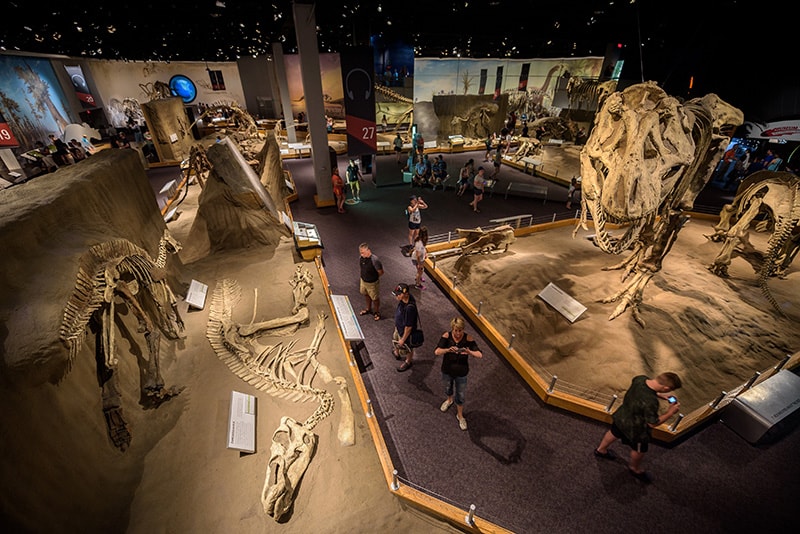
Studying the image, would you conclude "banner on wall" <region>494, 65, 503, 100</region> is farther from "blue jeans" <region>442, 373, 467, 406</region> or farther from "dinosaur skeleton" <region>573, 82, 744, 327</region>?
"blue jeans" <region>442, 373, 467, 406</region>

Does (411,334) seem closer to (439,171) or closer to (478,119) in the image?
(439,171)

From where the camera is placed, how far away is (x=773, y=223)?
6145mm

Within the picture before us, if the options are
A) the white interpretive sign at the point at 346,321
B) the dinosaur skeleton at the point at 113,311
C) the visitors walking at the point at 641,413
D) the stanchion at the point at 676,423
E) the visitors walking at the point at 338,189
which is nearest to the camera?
the dinosaur skeleton at the point at 113,311

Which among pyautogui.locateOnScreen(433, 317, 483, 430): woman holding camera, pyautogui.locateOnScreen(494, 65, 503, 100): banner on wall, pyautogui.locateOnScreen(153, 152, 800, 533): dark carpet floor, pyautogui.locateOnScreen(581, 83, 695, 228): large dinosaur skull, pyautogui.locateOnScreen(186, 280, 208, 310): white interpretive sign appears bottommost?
pyautogui.locateOnScreen(153, 152, 800, 533): dark carpet floor

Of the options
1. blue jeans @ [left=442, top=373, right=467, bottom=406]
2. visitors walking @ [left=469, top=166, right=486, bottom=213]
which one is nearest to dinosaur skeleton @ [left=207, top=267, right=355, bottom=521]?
blue jeans @ [left=442, top=373, right=467, bottom=406]

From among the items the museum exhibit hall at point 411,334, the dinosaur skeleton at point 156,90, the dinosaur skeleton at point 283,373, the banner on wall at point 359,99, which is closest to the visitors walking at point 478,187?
A: the museum exhibit hall at point 411,334

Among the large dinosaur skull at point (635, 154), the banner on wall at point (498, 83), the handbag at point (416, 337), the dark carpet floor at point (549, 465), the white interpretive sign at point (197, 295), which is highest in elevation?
the banner on wall at point (498, 83)

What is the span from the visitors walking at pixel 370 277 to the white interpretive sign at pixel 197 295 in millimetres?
2641

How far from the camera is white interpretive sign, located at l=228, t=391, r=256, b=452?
3211mm

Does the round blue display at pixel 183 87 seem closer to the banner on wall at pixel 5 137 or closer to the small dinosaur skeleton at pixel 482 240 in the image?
the banner on wall at pixel 5 137

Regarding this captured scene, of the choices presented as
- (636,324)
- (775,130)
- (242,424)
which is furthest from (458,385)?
(775,130)

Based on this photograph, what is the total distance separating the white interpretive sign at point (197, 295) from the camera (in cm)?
532

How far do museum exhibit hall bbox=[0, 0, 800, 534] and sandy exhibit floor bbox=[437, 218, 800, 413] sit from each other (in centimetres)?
4

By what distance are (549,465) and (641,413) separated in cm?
112
